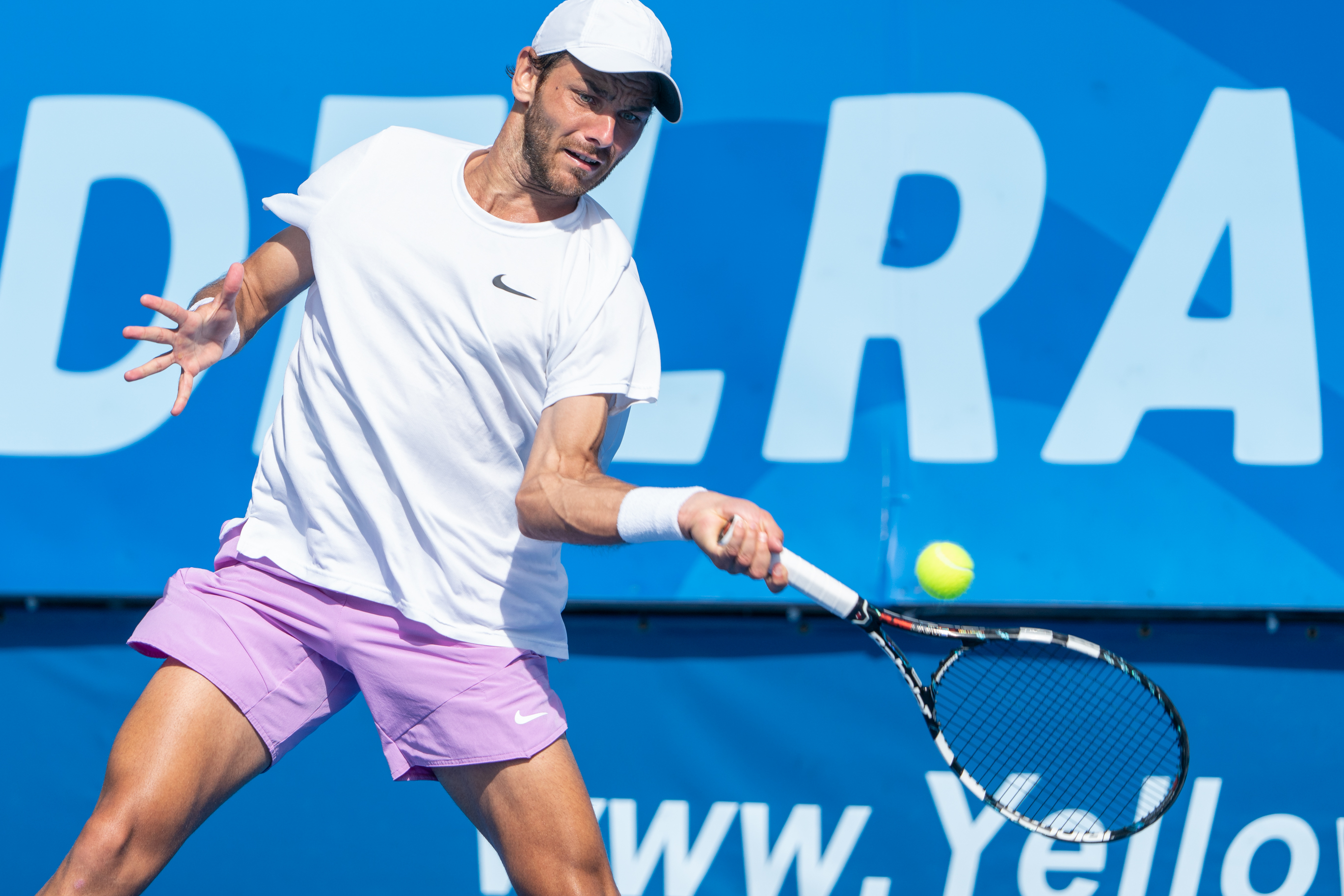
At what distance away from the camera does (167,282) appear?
10.1 feet

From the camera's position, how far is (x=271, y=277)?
2133mm

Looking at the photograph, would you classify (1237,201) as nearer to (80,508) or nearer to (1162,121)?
(1162,121)

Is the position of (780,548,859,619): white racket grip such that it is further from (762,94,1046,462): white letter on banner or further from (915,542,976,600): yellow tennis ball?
(762,94,1046,462): white letter on banner

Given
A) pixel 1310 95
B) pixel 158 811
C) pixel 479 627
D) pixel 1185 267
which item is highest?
pixel 1310 95

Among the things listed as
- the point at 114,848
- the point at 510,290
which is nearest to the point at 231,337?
the point at 510,290

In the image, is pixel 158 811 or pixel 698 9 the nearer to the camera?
pixel 158 811

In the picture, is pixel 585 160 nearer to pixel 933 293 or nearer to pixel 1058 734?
pixel 933 293

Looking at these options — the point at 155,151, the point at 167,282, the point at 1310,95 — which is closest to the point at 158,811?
the point at 167,282

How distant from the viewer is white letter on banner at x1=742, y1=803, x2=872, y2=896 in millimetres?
2965

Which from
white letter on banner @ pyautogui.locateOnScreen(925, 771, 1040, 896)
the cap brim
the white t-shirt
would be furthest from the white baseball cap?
white letter on banner @ pyautogui.locateOnScreen(925, 771, 1040, 896)

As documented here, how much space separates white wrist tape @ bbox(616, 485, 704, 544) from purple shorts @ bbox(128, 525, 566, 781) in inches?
15.2

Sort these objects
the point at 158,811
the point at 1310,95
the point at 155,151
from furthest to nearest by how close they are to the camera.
A: the point at 155,151
the point at 1310,95
the point at 158,811

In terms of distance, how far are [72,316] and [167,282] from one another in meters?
0.26

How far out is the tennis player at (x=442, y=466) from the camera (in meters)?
1.90
